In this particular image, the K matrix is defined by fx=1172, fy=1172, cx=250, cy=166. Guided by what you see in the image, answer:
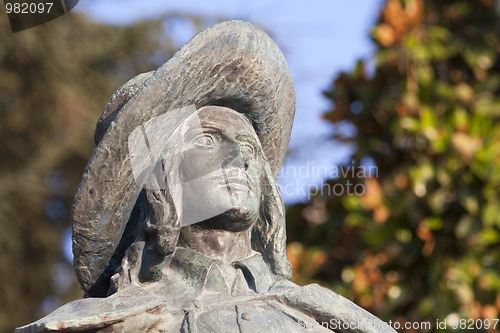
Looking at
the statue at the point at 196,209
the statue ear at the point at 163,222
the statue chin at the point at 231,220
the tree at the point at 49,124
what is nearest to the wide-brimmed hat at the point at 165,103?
the statue at the point at 196,209

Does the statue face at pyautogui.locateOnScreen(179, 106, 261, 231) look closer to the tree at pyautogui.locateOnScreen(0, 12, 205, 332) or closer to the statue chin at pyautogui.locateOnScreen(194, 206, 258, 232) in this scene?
the statue chin at pyautogui.locateOnScreen(194, 206, 258, 232)

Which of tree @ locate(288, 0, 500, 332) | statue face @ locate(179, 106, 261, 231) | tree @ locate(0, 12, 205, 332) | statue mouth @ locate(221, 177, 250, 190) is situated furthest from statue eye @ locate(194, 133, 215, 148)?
tree @ locate(0, 12, 205, 332)

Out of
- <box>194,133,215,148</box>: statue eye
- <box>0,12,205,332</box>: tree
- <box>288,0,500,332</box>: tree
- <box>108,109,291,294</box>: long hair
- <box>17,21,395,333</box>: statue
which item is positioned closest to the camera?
<box>17,21,395,333</box>: statue

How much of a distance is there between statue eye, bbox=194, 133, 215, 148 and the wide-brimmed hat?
99 millimetres

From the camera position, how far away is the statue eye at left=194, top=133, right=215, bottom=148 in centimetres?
359

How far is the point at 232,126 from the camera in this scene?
3.63m

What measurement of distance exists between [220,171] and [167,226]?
25cm

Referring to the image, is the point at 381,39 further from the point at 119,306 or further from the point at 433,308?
the point at 119,306

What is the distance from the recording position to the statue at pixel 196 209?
3361 millimetres

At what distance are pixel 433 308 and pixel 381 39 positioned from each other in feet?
4.91

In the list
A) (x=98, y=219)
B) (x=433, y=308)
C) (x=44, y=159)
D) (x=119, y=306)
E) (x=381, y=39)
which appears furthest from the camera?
(x=44, y=159)

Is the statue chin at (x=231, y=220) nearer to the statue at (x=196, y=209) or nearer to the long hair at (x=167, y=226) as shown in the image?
the statue at (x=196, y=209)

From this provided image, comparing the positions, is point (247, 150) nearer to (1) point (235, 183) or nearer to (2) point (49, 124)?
(1) point (235, 183)

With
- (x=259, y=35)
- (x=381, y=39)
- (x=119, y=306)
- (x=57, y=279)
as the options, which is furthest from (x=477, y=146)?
(x=57, y=279)
